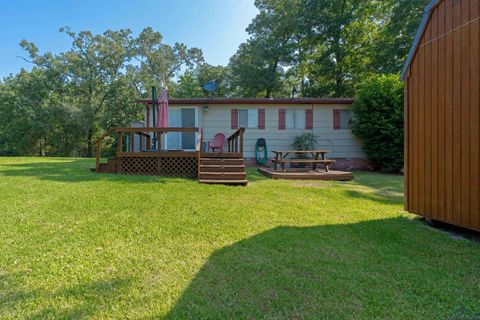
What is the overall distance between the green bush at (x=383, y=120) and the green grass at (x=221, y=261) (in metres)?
6.53

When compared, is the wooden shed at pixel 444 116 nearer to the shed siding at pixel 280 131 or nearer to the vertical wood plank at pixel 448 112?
the vertical wood plank at pixel 448 112

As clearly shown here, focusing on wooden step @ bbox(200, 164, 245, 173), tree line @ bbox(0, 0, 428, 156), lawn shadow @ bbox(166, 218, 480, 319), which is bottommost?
lawn shadow @ bbox(166, 218, 480, 319)

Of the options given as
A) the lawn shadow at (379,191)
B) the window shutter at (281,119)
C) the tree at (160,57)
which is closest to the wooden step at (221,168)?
the lawn shadow at (379,191)

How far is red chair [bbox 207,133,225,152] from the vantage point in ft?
33.7

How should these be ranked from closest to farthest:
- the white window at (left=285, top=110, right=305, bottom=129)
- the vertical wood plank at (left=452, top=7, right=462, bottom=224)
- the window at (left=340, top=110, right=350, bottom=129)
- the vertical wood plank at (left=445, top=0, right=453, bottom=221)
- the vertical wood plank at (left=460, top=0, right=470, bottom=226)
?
1. the vertical wood plank at (left=460, top=0, right=470, bottom=226)
2. the vertical wood plank at (left=452, top=7, right=462, bottom=224)
3. the vertical wood plank at (left=445, top=0, right=453, bottom=221)
4. the white window at (left=285, top=110, right=305, bottom=129)
5. the window at (left=340, top=110, right=350, bottom=129)

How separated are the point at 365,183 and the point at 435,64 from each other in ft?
14.8

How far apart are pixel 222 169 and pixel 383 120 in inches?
266

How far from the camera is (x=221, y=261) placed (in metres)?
2.62

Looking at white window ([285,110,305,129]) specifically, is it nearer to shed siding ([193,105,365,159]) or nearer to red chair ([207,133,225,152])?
shed siding ([193,105,365,159])

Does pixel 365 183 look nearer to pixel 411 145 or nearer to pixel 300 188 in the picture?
pixel 300 188

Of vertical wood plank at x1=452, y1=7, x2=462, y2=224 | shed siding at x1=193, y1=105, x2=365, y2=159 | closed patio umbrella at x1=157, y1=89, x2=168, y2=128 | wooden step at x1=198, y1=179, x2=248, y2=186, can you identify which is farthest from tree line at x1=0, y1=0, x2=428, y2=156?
vertical wood plank at x1=452, y1=7, x2=462, y2=224

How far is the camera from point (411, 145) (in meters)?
4.36

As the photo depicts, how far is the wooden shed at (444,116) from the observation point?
325 cm

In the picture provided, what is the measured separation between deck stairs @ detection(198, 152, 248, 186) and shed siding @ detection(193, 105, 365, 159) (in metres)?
3.48
